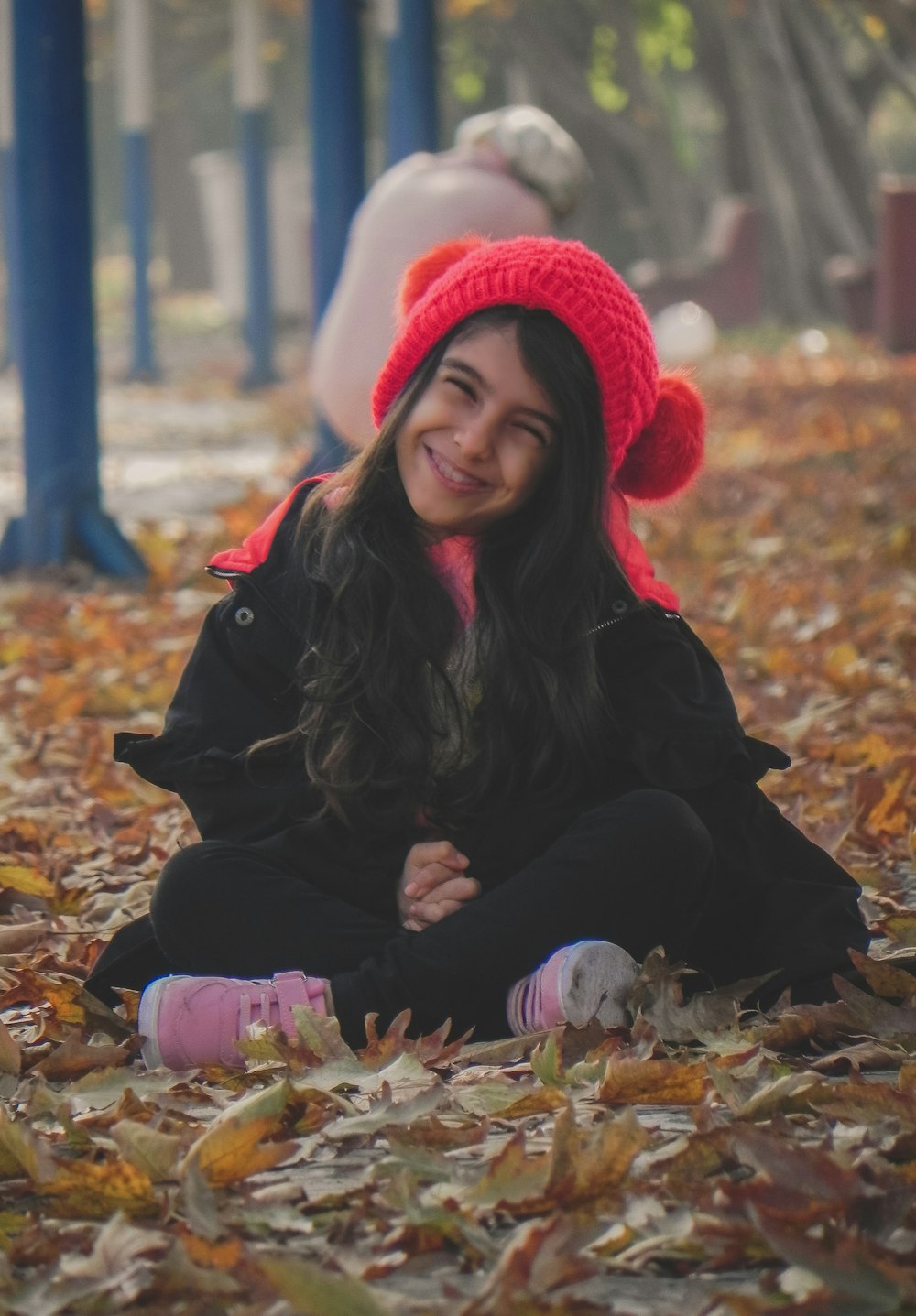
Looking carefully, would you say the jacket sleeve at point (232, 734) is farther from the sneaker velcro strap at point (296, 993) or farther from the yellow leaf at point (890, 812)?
the yellow leaf at point (890, 812)

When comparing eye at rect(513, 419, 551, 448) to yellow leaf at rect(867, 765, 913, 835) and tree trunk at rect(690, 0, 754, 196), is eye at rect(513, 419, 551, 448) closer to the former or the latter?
yellow leaf at rect(867, 765, 913, 835)

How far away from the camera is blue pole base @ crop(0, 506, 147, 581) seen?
22.5 ft

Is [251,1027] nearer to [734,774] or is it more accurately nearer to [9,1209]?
[9,1209]

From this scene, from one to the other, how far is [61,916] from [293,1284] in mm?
1682

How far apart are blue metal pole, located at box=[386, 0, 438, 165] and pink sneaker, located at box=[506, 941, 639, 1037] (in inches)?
320

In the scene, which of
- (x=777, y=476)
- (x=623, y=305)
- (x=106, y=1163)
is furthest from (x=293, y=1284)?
(x=777, y=476)

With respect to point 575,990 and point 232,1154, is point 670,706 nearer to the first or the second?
point 575,990

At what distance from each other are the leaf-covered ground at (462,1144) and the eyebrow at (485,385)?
772mm

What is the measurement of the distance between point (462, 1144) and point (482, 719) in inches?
29.7

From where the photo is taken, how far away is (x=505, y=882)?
2625 mm

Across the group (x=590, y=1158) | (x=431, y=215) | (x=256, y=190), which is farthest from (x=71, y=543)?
(x=256, y=190)

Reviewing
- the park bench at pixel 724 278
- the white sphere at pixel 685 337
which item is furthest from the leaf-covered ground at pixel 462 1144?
the park bench at pixel 724 278

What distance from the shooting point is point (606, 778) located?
2814 millimetres

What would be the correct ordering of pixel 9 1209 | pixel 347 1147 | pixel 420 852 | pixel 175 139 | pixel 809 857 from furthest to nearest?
pixel 175 139 → pixel 809 857 → pixel 420 852 → pixel 347 1147 → pixel 9 1209
